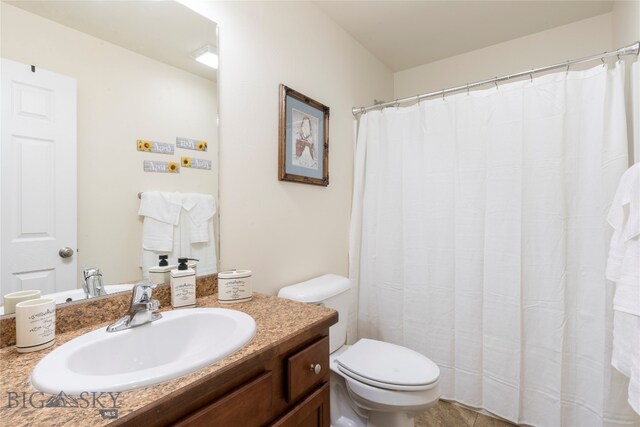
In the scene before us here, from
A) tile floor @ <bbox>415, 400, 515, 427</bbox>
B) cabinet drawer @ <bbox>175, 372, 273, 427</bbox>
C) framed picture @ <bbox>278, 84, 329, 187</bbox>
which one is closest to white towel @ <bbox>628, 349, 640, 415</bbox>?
tile floor @ <bbox>415, 400, 515, 427</bbox>

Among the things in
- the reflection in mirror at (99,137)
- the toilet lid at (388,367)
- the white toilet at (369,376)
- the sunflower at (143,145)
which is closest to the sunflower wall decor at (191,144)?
the reflection in mirror at (99,137)

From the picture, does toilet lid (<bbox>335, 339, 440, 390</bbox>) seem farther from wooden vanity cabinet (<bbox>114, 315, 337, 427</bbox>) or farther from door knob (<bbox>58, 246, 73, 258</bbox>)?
door knob (<bbox>58, 246, 73, 258</bbox>)

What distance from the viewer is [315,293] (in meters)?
1.49

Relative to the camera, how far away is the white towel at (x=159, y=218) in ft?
3.49

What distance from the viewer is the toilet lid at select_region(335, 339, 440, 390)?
49.6 inches

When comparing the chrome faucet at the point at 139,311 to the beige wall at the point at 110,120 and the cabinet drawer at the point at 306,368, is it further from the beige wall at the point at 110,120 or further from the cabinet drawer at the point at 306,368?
the cabinet drawer at the point at 306,368

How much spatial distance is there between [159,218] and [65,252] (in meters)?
0.29

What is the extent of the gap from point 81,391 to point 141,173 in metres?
0.70

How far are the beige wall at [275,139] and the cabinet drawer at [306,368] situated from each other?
0.58 meters

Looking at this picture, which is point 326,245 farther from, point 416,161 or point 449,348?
point 449,348

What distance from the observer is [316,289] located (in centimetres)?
153

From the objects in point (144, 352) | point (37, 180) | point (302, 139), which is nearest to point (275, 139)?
point (302, 139)

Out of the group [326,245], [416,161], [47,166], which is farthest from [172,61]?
[416,161]

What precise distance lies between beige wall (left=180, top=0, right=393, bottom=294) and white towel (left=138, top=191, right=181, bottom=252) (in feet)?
0.66
